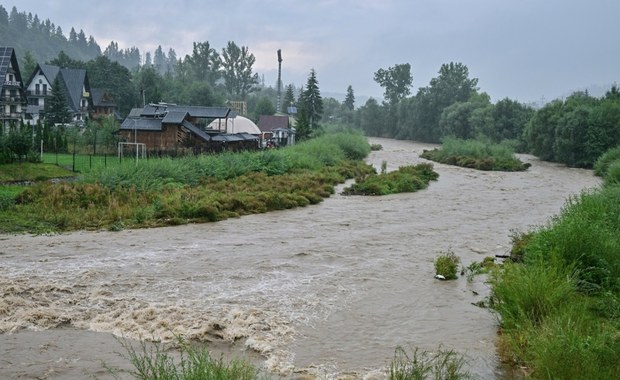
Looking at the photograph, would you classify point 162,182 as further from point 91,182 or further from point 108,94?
point 108,94

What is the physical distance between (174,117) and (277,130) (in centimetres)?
2743

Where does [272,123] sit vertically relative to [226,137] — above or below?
above

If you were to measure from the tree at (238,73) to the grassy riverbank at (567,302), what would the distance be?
110399 millimetres

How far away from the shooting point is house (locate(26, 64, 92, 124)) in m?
63.6

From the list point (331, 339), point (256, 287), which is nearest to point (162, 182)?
point (256, 287)

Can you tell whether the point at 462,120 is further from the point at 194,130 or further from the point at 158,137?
the point at 158,137

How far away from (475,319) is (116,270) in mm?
8295

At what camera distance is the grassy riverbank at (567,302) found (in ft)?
26.3

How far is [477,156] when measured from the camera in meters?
55.1

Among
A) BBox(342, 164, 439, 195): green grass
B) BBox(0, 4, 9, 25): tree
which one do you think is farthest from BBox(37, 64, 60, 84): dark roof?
BBox(0, 4, 9, 25): tree

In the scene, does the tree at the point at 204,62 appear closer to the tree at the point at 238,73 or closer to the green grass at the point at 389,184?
the tree at the point at 238,73

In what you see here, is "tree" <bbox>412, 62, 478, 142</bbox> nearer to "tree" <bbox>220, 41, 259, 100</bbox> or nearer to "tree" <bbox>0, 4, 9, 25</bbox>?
"tree" <bbox>220, 41, 259, 100</bbox>

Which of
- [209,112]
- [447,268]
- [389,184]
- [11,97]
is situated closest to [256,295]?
[447,268]

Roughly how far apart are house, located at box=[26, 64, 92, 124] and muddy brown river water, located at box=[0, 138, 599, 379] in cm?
4966
